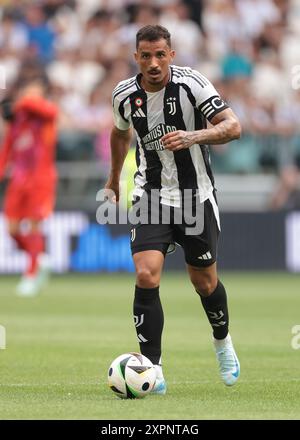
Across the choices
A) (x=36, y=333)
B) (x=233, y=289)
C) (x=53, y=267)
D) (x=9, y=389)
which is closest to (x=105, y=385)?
(x=9, y=389)

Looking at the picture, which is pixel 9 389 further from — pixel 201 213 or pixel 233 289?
pixel 233 289

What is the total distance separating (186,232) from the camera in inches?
301

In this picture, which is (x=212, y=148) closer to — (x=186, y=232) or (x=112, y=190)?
(x=112, y=190)

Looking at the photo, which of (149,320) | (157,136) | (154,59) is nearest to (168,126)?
(157,136)

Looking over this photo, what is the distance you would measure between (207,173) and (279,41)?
584 inches

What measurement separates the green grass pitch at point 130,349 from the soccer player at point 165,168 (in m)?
0.47

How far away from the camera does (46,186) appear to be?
1716 centimetres

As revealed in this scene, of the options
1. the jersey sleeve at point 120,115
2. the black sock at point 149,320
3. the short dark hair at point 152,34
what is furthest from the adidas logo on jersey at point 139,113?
the black sock at point 149,320

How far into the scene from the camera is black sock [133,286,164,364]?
7.38 metres

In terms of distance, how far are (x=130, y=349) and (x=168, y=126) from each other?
9.70 ft

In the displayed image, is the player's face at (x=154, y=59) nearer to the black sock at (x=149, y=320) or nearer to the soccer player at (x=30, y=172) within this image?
the black sock at (x=149, y=320)

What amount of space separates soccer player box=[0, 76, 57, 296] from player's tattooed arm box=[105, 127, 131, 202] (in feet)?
27.2

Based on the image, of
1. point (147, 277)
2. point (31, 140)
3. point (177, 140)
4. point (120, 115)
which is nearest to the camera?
point (177, 140)

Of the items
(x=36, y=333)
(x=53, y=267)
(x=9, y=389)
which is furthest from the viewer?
(x=53, y=267)
